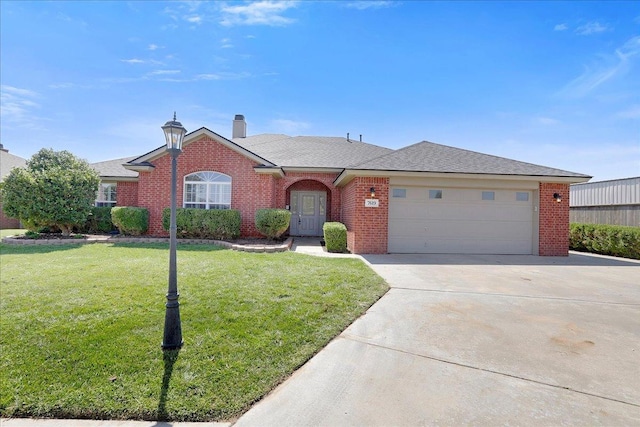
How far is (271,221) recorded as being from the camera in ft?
37.5

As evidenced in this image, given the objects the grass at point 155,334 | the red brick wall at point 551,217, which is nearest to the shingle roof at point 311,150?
the red brick wall at point 551,217

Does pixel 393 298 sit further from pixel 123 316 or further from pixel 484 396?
pixel 123 316

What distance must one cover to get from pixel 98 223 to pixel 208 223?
21.4ft

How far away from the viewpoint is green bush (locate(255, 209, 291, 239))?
11.5 m

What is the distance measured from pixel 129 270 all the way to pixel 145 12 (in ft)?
21.4

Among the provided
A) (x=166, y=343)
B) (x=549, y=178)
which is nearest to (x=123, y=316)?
(x=166, y=343)

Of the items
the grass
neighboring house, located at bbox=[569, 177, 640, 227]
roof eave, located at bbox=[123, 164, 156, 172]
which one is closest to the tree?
roof eave, located at bbox=[123, 164, 156, 172]

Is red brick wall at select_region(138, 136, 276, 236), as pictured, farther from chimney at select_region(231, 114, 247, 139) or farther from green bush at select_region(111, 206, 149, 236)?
chimney at select_region(231, 114, 247, 139)

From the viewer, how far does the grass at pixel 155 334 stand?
272cm

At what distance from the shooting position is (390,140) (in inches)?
741

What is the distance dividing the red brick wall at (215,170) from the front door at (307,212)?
3141mm

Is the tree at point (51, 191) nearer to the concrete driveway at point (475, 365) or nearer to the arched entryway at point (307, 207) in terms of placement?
the arched entryway at point (307, 207)

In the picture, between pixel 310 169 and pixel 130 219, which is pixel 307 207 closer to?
pixel 310 169

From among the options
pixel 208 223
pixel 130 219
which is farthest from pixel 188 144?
pixel 130 219
